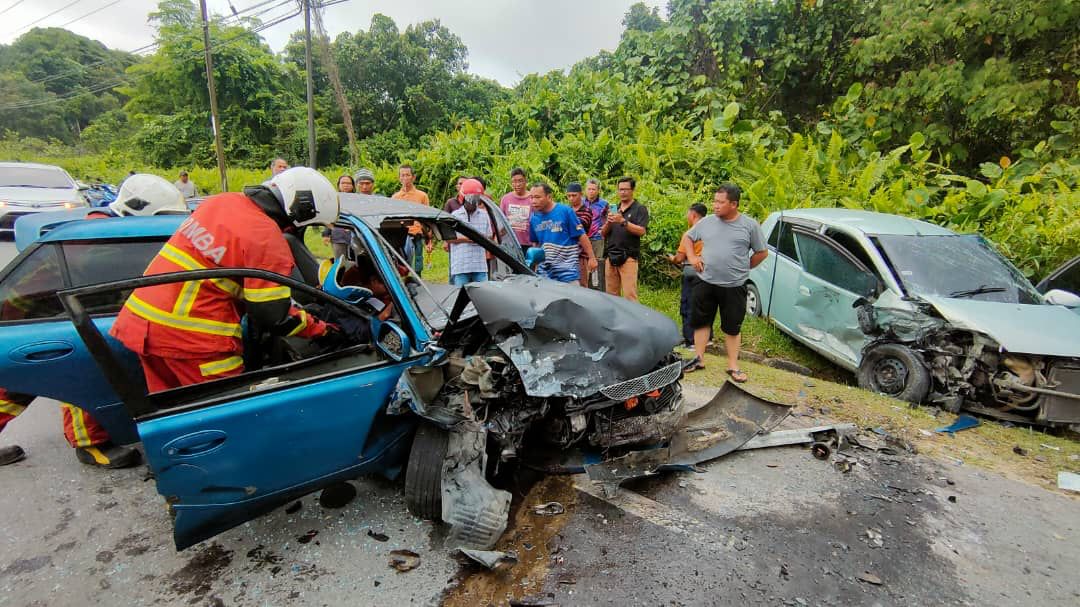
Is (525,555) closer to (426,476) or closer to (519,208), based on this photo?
(426,476)

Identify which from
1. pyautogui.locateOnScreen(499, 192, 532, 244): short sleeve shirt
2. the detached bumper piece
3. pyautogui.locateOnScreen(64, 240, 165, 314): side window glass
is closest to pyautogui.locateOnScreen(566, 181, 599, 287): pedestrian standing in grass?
pyautogui.locateOnScreen(499, 192, 532, 244): short sleeve shirt

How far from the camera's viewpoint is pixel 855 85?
427 inches

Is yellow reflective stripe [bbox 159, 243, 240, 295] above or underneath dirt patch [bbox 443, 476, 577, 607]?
above

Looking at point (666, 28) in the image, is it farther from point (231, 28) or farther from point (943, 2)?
point (231, 28)

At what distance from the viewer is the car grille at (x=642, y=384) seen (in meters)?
2.53

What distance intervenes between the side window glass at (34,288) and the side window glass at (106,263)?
0.07 metres

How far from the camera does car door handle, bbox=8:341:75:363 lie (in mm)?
2352

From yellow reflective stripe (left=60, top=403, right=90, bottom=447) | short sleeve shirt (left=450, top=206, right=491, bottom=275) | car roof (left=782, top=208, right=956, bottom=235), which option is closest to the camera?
yellow reflective stripe (left=60, top=403, right=90, bottom=447)

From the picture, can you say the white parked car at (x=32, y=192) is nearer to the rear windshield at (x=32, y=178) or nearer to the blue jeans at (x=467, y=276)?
the rear windshield at (x=32, y=178)

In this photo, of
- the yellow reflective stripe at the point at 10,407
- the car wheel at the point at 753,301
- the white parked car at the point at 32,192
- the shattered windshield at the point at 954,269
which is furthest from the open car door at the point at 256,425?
the white parked car at the point at 32,192

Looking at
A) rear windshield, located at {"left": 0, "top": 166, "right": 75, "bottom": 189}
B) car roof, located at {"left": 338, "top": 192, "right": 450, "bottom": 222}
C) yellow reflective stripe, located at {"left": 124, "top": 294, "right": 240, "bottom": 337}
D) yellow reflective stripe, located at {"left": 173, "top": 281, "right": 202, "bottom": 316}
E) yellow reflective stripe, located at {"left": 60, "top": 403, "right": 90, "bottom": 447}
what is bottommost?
yellow reflective stripe, located at {"left": 60, "top": 403, "right": 90, "bottom": 447}

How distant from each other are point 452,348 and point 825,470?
8.11ft

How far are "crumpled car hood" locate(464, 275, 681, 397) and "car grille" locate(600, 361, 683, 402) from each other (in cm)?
3

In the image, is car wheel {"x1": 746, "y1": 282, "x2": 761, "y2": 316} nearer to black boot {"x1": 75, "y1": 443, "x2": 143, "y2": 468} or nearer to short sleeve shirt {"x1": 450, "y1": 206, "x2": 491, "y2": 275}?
short sleeve shirt {"x1": 450, "y1": 206, "x2": 491, "y2": 275}
